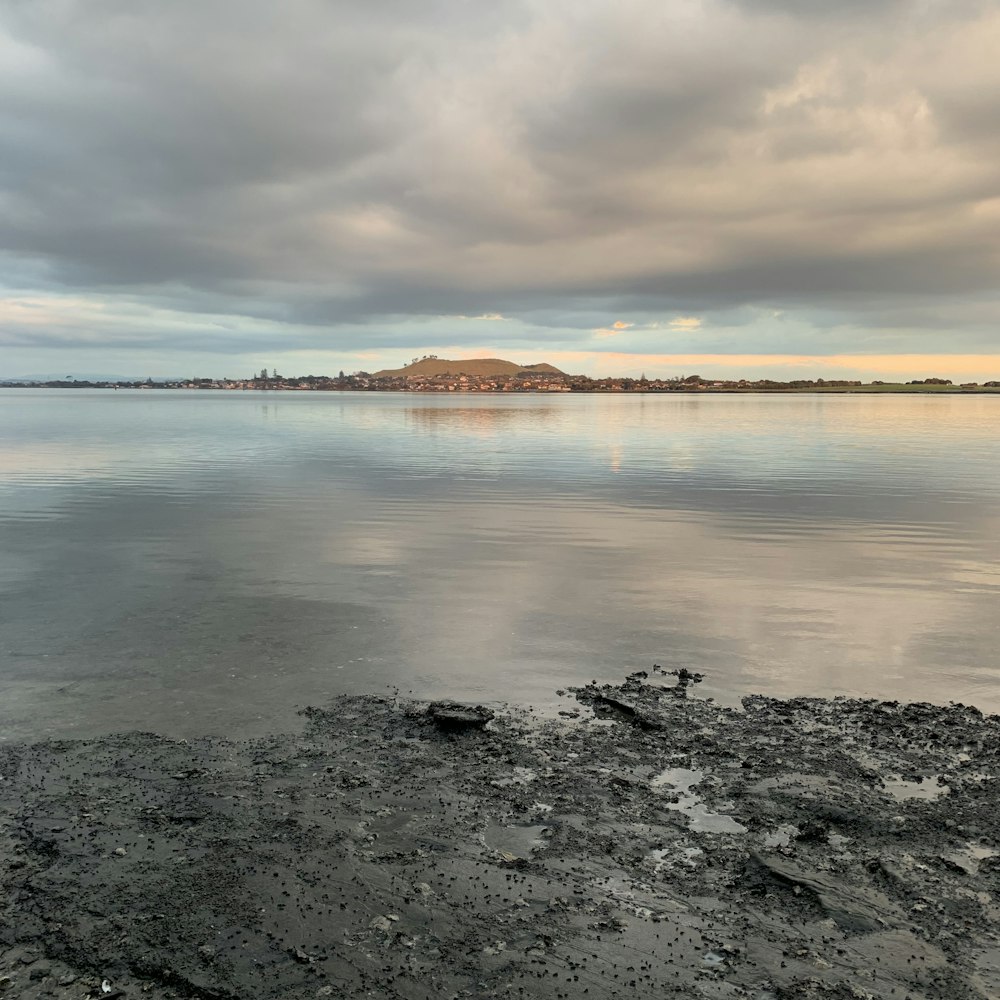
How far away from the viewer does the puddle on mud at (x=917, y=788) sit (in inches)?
376

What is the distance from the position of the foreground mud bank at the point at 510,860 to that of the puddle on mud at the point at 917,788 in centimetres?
4

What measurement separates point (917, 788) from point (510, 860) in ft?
17.7

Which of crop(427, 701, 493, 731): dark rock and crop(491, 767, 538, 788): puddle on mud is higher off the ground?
crop(427, 701, 493, 731): dark rock

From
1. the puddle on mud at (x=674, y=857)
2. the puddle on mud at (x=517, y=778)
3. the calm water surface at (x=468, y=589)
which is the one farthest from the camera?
the calm water surface at (x=468, y=589)

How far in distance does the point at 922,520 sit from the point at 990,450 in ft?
138

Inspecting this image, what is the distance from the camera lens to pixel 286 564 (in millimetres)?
22969

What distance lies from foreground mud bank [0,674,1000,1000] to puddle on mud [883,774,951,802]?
35mm

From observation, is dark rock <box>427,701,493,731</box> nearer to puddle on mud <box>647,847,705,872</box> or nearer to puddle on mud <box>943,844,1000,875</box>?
puddle on mud <box>647,847,705,872</box>

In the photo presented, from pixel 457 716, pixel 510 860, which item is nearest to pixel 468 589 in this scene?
pixel 457 716

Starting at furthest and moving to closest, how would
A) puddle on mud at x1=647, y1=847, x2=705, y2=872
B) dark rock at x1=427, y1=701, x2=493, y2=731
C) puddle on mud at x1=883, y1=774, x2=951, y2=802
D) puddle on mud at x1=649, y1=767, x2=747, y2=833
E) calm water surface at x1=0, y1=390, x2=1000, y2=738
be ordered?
calm water surface at x1=0, y1=390, x2=1000, y2=738 < dark rock at x1=427, y1=701, x2=493, y2=731 < puddle on mud at x1=883, y1=774, x2=951, y2=802 < puddle on mud at x1=649, y1=767, x2=747, y2=833 < puddle on mud at x1=647, y1=847, x2=705, y2=872

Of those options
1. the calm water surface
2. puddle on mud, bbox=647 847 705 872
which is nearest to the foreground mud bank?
puddle on mud, bbox=647 847 705 872

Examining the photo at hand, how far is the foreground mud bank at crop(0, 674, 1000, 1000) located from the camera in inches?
259

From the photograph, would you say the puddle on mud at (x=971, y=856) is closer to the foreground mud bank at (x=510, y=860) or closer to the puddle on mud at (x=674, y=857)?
the foreground mud bank at (x=510, y=860)

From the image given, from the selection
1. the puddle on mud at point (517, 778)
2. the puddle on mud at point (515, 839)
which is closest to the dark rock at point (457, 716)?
the puddle on mud at point (517, 778)
